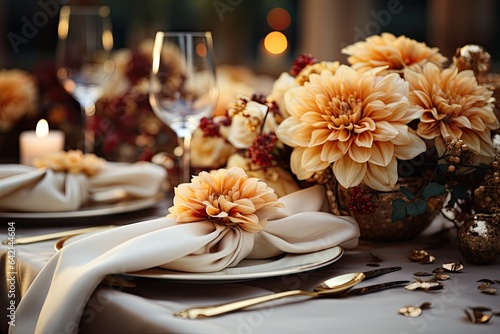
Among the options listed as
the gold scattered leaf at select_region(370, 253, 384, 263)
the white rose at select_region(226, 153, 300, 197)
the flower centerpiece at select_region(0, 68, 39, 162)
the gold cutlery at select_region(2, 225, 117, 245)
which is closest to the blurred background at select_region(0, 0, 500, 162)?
the flower centerpiece at select_region(0, 68, 39, 162)

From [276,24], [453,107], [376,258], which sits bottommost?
[376,258]

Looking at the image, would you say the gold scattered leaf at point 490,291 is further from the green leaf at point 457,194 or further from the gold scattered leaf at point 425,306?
the green leaf at point 457,194

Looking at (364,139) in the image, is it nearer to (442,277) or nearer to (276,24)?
(442,277)

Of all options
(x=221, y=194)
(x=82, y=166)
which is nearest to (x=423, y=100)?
(x=221, y=194)

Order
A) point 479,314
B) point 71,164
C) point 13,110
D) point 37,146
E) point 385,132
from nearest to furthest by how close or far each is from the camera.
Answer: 1. point 479,314
2. point 385,132
3. point 71,164
4. point 37,146
5. point 13,110

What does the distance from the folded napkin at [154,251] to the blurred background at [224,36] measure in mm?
503

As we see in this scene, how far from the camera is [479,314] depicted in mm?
764

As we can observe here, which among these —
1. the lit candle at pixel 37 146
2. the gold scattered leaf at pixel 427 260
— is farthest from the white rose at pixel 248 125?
the lit candle at pixel 37 146

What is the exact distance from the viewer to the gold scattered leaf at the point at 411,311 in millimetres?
770

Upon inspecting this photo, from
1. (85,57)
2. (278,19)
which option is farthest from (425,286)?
(278,19)

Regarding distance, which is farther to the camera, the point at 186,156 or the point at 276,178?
the point at 186,156

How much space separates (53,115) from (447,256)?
158 cm

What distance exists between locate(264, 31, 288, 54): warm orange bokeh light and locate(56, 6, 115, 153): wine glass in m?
5.00

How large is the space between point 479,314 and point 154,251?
0.36 metres
